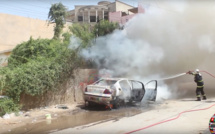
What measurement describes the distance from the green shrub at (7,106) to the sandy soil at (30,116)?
0.23 m

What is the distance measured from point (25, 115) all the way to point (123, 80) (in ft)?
14.8

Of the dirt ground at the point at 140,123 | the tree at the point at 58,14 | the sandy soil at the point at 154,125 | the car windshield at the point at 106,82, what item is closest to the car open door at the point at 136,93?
the car windshield at the point at 106,82

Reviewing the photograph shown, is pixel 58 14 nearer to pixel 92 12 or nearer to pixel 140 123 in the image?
pixel 140 123

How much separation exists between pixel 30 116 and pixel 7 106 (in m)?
0.93

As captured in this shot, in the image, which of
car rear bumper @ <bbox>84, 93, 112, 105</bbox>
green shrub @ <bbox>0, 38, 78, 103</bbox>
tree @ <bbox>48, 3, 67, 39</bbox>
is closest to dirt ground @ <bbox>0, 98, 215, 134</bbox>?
green shrub @ <bbox>0, 38, 78, 103</bbox>

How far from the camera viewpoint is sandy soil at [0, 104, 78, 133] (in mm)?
6666

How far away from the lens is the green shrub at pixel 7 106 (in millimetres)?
7333

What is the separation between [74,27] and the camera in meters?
23.6

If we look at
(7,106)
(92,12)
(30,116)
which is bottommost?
(30,116)

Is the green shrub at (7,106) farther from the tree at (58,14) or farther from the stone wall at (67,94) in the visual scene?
the tree at (58,14)

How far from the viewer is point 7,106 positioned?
7504 mm

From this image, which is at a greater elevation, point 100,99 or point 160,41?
point 160,41

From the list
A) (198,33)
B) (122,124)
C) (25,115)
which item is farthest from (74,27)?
(122,124)

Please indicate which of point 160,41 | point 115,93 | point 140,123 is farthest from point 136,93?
point 160,41
